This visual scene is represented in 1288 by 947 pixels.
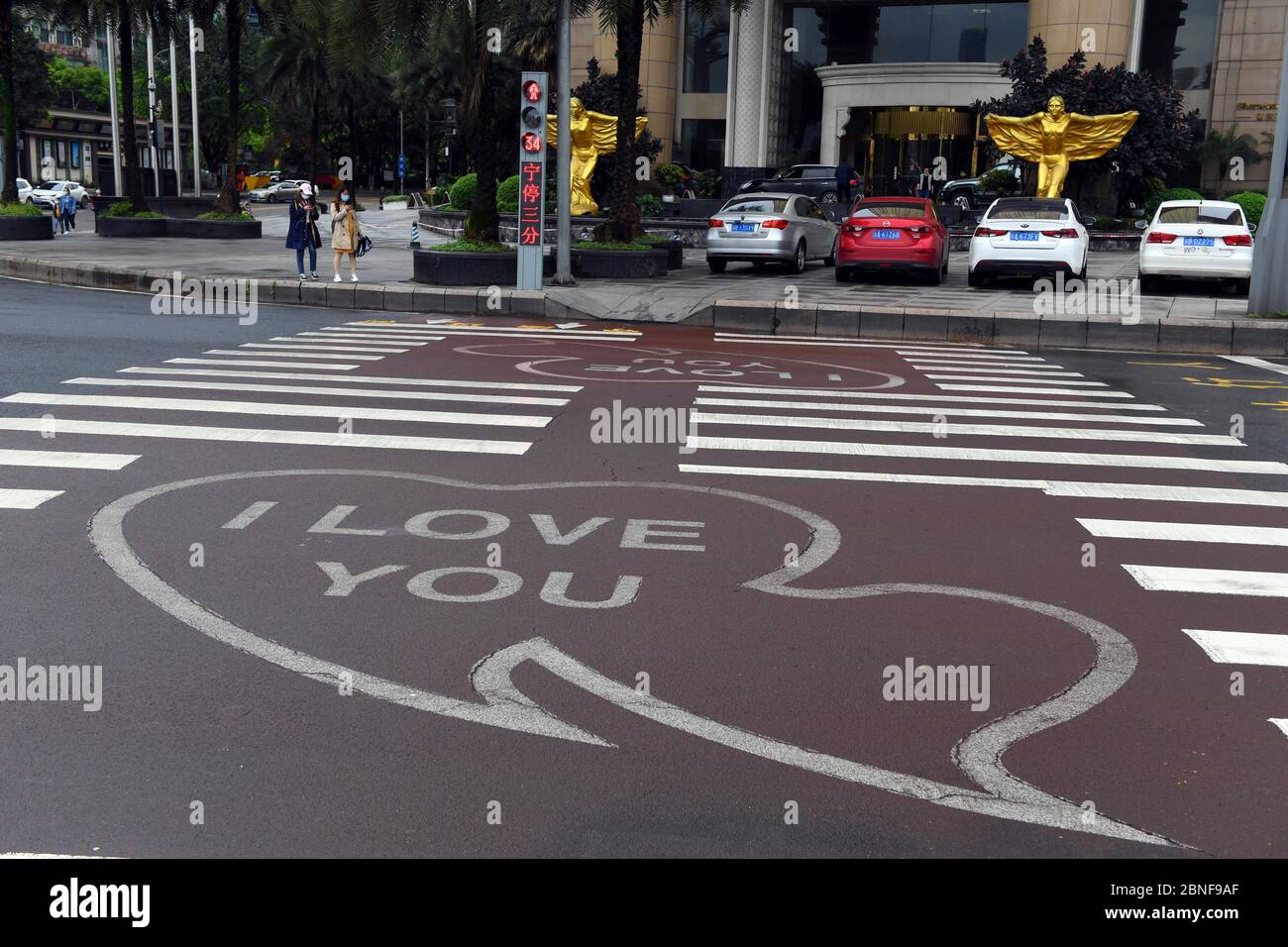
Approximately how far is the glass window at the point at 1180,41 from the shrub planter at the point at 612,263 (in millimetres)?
33527

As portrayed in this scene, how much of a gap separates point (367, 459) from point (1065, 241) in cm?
1550

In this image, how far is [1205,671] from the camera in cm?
502

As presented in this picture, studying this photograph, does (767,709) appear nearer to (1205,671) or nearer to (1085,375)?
(1205,671)

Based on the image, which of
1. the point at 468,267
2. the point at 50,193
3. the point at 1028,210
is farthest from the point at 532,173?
the point at 50,193

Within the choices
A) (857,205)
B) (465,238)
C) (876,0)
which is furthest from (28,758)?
(876,0)

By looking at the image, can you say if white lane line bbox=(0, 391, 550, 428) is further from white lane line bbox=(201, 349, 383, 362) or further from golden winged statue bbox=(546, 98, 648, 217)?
golden winged statue bbox=(546, 98, 648, 217)

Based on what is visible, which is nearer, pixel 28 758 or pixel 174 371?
pixel 28 758

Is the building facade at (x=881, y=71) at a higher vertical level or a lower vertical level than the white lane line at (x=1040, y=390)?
higher

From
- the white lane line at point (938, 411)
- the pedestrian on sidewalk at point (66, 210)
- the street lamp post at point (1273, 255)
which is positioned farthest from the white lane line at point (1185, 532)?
the pedestrian on sidewalk at point (66, 210)

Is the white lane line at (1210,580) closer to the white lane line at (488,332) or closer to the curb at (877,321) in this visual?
the white lane line at (488,332)

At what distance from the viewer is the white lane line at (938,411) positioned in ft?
35.1

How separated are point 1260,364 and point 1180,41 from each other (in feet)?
127

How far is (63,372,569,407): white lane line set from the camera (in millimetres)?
10602

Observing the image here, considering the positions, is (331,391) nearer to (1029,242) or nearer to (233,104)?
(1029,242)
